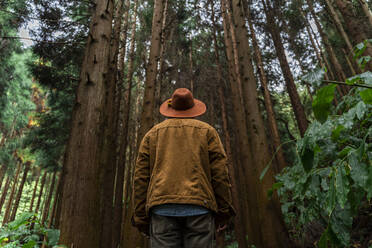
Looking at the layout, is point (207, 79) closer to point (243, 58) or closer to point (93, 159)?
point (243, 58)

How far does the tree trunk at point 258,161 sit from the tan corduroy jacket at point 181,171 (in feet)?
9.20

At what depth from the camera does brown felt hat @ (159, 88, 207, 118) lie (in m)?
2.52

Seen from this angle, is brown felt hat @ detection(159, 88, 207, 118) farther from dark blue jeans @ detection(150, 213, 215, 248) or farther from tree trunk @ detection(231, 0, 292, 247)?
tree trunk @ detection(231, 0, 292, 247)

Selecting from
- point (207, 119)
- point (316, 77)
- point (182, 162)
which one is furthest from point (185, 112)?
point (207, 119)

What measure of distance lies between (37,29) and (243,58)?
8098 mm

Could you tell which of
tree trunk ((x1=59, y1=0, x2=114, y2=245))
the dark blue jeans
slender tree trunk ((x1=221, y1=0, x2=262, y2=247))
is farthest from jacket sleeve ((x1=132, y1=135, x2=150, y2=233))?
slender tree trunk ((x1=221, y1=0, x2=262, y2=247))

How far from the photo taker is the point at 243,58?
19.7 feet

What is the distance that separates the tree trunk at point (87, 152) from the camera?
2879 millimetres

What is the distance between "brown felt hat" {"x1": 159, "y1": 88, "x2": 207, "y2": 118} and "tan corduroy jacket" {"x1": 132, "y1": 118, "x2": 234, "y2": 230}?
0.11 m

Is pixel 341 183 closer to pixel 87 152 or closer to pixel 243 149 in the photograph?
pixel 87 152

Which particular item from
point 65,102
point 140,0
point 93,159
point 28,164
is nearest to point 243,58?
point 93,159

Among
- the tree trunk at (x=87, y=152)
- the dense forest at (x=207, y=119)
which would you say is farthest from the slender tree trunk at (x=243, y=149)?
the tree trunk at (x=87, y=152)

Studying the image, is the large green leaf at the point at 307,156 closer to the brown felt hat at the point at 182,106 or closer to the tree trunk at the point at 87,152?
the brown felt hat at the point at 182,106

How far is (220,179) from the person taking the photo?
232cm
